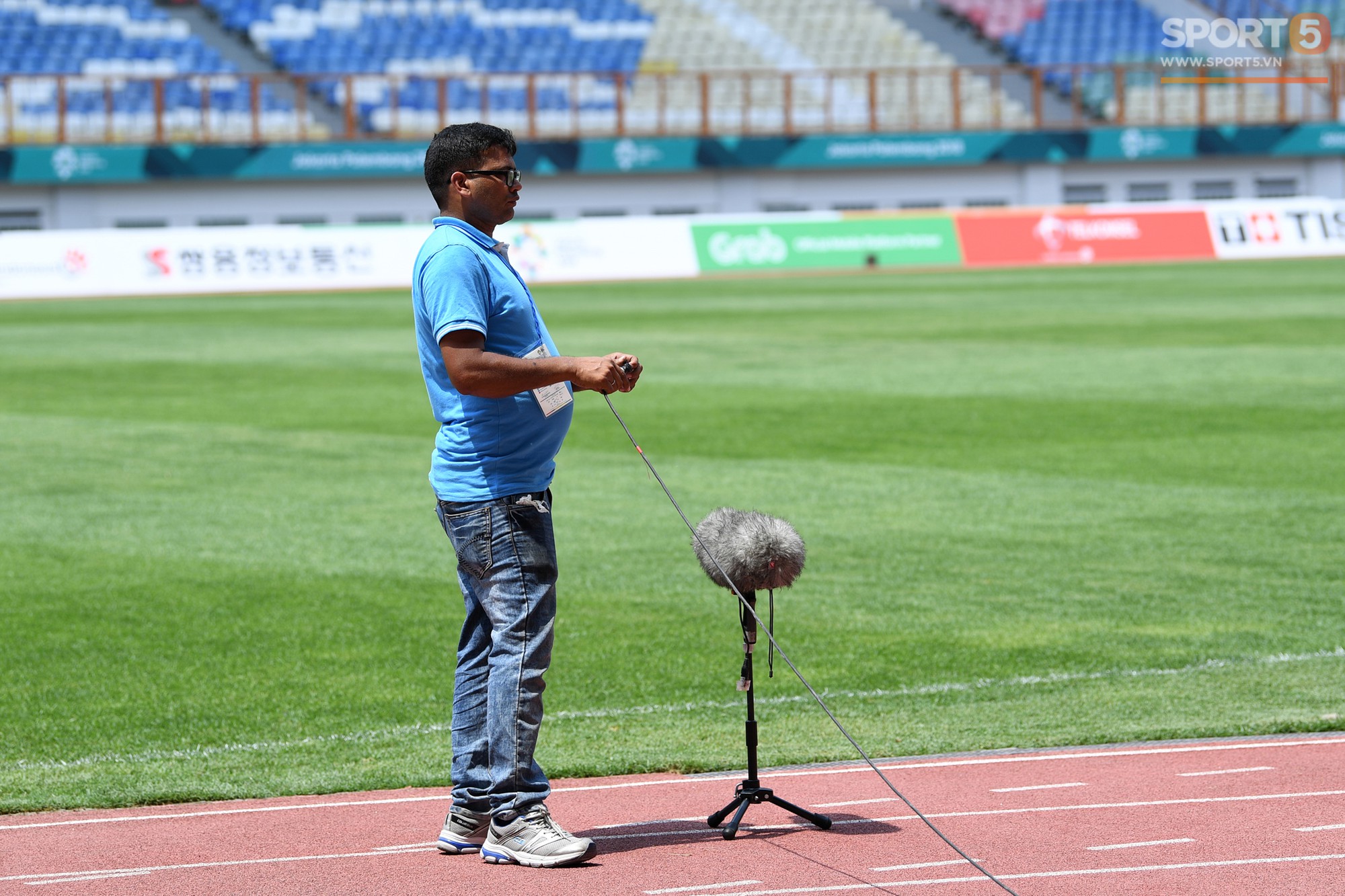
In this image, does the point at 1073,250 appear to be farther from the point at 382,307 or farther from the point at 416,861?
the point at 416,861

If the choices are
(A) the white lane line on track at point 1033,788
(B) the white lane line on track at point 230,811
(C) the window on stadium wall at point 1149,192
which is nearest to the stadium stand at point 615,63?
(C) the window on stadium wall at point 1149,192

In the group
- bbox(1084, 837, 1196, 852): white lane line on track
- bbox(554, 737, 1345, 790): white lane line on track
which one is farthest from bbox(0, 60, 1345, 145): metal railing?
bbox(1084, 837, 1196, 852): white lane line on track

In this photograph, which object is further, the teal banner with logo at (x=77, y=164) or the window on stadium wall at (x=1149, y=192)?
the window on stadium wall at (x=1149, y=192)

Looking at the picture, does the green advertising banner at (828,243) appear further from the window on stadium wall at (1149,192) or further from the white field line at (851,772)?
the white field line at (851,772)

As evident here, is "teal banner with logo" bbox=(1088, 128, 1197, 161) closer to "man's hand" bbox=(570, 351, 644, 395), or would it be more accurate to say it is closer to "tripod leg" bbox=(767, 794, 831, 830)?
"tripod leg" bbox=(767, 794, 831, 830)

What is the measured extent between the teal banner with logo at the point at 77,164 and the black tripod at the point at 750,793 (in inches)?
1673

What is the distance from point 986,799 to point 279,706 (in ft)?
10.5

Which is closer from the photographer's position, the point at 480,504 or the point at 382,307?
the point at 480,504

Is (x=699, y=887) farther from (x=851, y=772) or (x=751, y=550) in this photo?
(x=851, y=772)

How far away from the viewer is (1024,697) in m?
7.78

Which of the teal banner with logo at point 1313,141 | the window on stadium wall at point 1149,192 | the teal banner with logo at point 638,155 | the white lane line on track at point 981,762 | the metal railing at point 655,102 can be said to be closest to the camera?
the white lane line on track at point 981,762

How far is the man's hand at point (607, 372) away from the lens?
4.99 meters

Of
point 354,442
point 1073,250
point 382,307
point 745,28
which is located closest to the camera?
point 354,442

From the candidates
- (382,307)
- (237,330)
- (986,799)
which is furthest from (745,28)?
(986,799)
